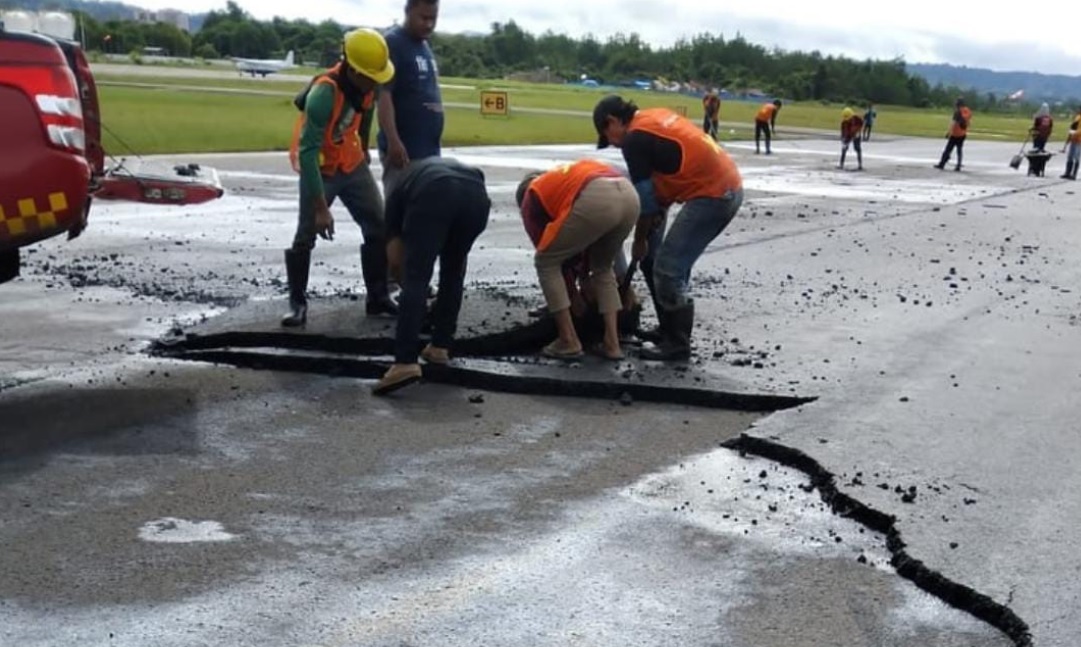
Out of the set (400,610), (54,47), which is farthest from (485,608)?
(54,47)

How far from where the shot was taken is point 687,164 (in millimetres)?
7719

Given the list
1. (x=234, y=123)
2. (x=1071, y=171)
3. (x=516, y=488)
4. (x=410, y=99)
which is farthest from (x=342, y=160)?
(x=1071, y=171)

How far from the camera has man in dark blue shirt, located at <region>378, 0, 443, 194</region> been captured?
8.09 meters

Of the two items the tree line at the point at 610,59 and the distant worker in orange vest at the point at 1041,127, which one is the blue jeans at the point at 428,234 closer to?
the distant worker in orange vest at the point at 1041,127

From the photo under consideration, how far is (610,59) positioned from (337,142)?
15805 centimetres

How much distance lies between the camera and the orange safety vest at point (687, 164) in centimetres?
763

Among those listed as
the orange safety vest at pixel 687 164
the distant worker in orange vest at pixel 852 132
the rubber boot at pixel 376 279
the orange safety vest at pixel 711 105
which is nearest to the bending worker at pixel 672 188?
the orange safety vest at pixel 687 164

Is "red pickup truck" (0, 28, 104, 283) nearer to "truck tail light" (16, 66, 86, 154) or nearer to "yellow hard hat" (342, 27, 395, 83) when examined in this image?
"truck tail light" (16, 66, 86, 154)

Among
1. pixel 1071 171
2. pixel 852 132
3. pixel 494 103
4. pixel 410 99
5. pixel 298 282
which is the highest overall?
pixel 410 99

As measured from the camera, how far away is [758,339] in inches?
349

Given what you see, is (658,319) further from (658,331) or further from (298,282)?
(298,282)

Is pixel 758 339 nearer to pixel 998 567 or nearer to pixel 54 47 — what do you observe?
pixel 998 567

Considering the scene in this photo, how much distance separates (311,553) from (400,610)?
2.02 feet

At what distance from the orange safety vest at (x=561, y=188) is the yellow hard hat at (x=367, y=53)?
1.14 m
